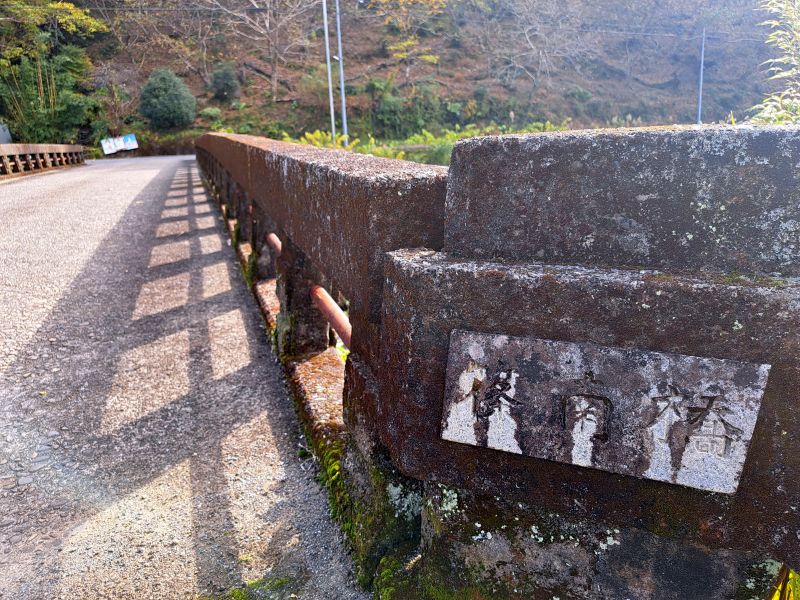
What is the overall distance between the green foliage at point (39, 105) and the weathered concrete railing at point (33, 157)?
1152cm

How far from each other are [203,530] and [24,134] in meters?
33.5

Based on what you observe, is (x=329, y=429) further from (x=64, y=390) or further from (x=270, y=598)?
(x=64, y=390)

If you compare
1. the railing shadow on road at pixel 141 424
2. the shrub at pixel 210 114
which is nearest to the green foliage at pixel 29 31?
the shrub at pixel 210 114

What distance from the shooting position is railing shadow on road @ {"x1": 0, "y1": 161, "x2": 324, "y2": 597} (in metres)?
1.85

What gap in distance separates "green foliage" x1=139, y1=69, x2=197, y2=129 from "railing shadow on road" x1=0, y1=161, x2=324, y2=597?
103ft

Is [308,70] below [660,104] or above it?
above

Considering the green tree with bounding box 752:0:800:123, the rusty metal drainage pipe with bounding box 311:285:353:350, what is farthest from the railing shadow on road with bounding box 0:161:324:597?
the green tree with bounding box 752:0:800:123

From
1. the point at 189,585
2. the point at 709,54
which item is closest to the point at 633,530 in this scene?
the point at 189,585

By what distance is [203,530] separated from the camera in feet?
6.37

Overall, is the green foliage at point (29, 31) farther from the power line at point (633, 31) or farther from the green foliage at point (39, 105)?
the power line at point (633, 31)

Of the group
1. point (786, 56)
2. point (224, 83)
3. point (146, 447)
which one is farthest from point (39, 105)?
point (146, 447)

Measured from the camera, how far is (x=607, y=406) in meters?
1.22

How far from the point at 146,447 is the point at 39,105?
110ft

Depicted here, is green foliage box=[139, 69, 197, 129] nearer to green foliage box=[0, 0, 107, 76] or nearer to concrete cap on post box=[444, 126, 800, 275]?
green foliage box=[0, 0, 107, 76]
